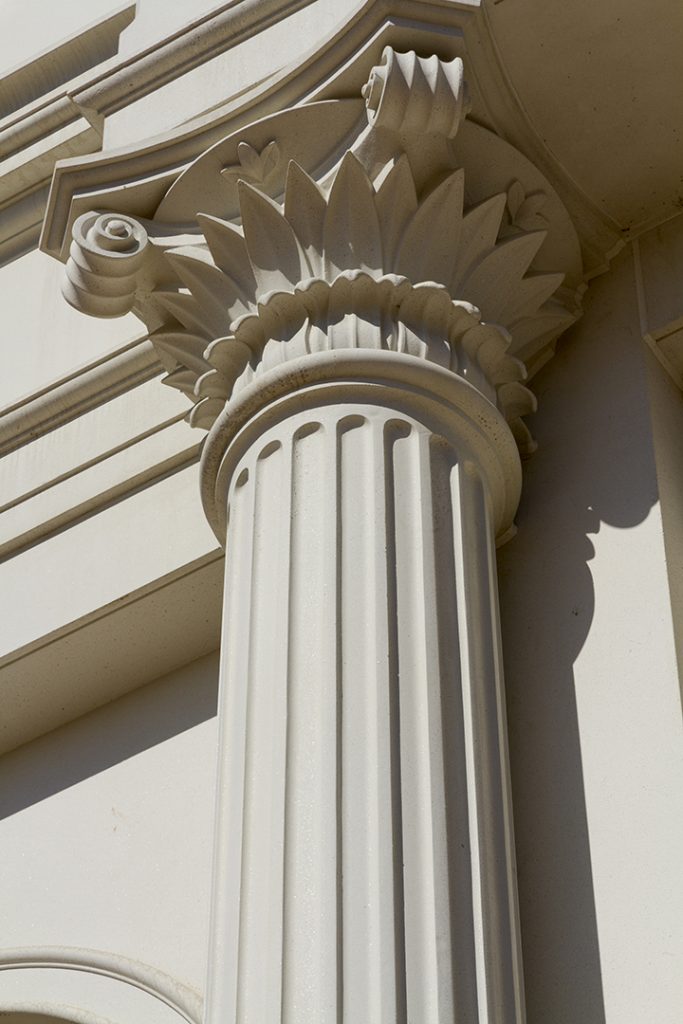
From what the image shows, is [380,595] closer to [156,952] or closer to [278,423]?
[278,423]

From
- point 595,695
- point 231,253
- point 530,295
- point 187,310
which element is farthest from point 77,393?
point 595,695

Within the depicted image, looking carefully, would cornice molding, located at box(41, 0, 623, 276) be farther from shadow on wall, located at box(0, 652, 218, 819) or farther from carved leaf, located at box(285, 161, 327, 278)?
shadow on wall, located at box(0, 652, 218, 819)

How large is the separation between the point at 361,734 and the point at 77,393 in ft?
7.35

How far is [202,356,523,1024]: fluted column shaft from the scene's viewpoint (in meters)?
2.81

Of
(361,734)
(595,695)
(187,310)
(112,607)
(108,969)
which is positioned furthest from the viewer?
(112,607)

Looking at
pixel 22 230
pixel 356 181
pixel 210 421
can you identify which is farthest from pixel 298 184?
pixel 22 230

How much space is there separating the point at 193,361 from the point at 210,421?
0.47 ft

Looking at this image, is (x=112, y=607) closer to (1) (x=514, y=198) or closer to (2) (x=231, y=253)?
(2) (x=231, y=253)

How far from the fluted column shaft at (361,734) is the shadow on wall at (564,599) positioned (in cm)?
19

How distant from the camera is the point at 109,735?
449 centimetres

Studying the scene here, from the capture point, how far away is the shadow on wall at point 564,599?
317cm

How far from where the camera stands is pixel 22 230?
5.87 metres

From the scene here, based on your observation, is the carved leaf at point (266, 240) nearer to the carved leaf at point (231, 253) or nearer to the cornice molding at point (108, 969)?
the carved leaf at point (231, 253)

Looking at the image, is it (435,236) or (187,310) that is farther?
(187,310)
